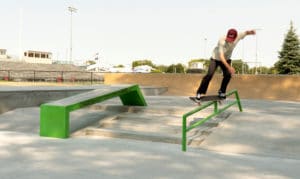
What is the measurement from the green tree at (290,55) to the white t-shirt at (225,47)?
46659 mm

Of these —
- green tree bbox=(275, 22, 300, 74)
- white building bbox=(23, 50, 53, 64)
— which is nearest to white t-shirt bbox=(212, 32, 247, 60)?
green tree bbox=(275, 22, 300, 74)

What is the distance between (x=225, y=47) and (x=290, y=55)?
47578mm

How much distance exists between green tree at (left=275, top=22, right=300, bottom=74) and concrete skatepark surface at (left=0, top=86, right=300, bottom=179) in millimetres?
46253

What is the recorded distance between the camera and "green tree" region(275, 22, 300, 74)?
161 feet

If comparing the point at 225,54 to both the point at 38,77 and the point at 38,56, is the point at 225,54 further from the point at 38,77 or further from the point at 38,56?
the point at 38,56

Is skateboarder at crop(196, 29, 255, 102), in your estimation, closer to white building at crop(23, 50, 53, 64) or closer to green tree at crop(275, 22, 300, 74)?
green tree at crop(275, 22, 300, 74)

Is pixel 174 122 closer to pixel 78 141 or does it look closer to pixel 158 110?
pixel 158 110

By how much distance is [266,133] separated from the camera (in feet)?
19.3

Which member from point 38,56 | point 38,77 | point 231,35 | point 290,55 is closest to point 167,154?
point 231,35

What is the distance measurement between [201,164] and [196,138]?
1.40 meters

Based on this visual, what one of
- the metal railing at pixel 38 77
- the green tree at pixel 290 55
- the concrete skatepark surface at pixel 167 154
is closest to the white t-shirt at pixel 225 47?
the concrete skatepark surface at pixel 167 154

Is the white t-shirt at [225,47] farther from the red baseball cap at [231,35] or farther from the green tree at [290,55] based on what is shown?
the green tree at [290,55]

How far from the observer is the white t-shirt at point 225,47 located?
21.0ft

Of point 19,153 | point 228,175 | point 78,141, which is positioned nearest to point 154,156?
point 228,175
